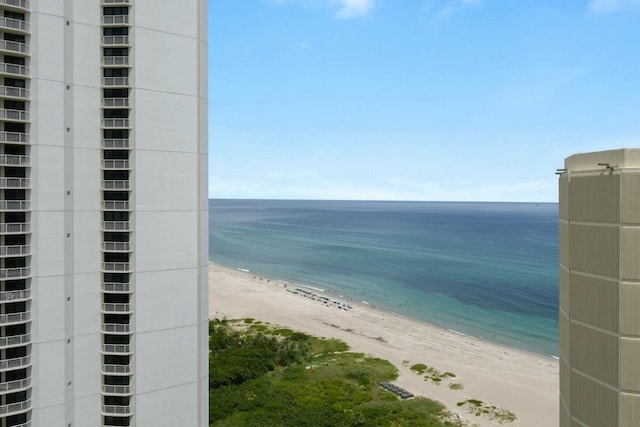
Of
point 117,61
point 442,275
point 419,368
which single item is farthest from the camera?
point 442,275

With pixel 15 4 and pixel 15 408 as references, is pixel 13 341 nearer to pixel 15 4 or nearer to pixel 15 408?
pixel 15 408

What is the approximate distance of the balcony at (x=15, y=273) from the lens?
25.4 metres

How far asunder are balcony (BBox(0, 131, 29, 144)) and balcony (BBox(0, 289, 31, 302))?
8.18 m

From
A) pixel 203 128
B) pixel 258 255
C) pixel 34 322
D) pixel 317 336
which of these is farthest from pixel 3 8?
pixel 258 255

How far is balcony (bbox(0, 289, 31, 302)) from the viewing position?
2528 cm

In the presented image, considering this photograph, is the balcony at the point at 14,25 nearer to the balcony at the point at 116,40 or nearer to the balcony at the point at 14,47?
the balcony at the point at 14,47

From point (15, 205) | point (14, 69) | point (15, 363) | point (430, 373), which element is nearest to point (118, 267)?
point (15, 205)

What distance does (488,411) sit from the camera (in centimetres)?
4388

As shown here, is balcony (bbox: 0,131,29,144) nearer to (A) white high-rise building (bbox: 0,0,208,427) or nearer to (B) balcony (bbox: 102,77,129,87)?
(A) white high-rise building (bbox: 0,0,208,427)

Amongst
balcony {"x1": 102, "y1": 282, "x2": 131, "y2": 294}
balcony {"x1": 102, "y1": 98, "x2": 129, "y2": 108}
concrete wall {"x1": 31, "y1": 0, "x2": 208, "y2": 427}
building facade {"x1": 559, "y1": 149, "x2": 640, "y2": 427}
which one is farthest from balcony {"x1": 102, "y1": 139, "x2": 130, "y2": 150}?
building facade {"x1": 559, "y1": 149, "x2": 640, "y2": 427}

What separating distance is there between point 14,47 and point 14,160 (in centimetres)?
614

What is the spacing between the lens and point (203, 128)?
98.9ft

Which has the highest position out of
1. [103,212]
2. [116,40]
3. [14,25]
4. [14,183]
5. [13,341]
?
[116,40]

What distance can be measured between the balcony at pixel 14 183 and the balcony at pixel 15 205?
0.79 metres
